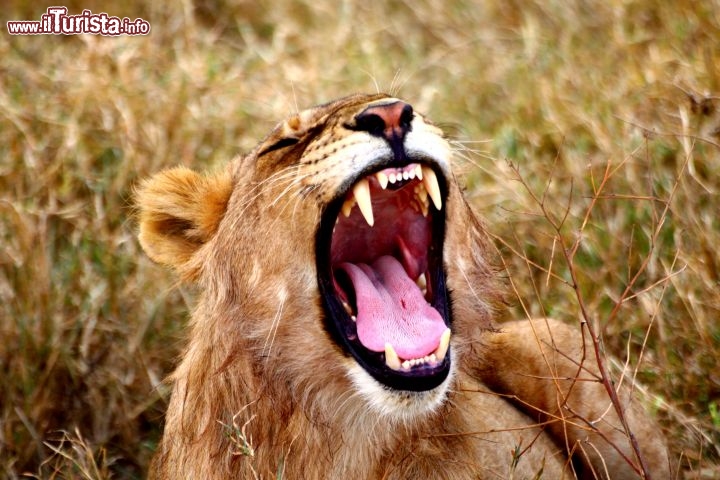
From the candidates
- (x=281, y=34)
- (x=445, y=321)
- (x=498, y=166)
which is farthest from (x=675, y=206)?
(x=281, y=34)

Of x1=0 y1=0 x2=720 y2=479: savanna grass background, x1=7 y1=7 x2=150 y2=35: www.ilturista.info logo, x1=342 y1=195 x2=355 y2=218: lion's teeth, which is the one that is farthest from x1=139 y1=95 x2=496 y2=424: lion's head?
x1=7 y1=7 x2=150 y2=35: www.ilturista.info logo

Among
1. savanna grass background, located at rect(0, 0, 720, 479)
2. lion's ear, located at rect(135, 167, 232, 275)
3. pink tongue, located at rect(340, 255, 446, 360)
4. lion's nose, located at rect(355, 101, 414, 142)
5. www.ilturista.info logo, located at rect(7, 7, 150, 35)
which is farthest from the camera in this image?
www.ilturista.info logo, located at rect(7, 7, 150, 35)

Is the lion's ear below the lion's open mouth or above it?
above

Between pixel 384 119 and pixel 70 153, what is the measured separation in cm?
315

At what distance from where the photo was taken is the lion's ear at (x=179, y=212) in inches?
152

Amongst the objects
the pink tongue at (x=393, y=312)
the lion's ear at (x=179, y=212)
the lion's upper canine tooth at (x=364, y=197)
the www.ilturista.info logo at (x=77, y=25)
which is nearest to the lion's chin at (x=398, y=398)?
the pink tongue at (x=393, y=312)

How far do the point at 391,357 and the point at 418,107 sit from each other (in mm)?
4152

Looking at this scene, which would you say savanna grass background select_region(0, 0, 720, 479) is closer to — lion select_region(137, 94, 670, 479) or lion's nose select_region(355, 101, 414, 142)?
lion select_region(137, 94, 670, 479)

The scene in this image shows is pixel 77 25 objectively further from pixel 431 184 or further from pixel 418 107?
pixel 431 184

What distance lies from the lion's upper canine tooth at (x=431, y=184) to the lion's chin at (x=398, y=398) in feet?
1.69

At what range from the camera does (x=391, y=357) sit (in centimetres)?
319

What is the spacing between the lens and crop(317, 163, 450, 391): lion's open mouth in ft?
10.5

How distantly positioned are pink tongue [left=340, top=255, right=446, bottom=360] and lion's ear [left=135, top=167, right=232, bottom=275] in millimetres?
578

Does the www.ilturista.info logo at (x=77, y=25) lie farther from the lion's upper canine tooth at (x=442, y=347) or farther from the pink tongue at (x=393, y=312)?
the lion's upper canine tooth at (x=442, y=347)
